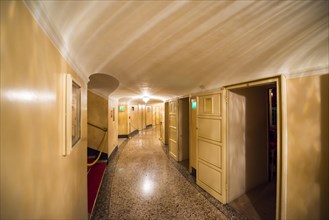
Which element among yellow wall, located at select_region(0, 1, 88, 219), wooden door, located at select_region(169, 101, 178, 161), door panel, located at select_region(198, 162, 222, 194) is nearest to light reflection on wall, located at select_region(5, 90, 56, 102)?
yellow wall, located at select_region(0, 1, 88, 219)

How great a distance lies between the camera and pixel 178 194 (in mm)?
2727

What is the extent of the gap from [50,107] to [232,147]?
2666mm

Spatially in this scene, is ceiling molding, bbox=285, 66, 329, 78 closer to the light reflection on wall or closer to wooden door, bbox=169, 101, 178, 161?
the light reflection on wall

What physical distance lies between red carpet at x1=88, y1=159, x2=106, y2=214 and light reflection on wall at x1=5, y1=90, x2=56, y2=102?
7.21 ft

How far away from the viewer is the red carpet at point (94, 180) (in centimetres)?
237

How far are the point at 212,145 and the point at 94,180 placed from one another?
2757 mm

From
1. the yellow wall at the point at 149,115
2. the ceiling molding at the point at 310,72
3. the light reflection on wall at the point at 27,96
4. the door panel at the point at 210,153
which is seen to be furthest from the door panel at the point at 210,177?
the yellow wall at the point at 149,115

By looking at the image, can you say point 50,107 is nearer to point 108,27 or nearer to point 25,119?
point 25,119

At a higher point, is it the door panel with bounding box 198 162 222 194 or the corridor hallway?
the door panel with bounding box 198 162 222 194

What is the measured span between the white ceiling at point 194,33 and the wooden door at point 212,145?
3.23ft

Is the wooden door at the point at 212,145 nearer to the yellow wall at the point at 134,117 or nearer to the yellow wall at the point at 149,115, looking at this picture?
the yellow wall at the point at 134,117

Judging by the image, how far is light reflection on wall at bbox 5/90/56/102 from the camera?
0.52 m

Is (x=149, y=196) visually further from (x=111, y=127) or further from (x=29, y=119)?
(x=111, y=127)

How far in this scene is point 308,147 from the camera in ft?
4.66
